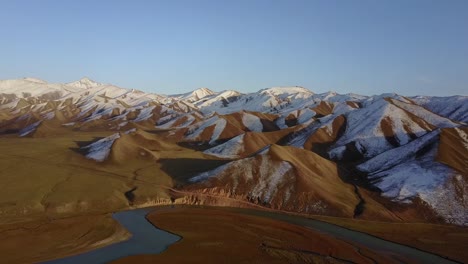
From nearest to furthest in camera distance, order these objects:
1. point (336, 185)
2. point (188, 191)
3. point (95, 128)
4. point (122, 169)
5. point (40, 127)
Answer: point (188, 191), point (336, 185), point (122, 169), point (40, 127), point (95, 128)

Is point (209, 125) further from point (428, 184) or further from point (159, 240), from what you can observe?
point (159, 240)

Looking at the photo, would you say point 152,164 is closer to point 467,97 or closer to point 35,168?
point 35,168

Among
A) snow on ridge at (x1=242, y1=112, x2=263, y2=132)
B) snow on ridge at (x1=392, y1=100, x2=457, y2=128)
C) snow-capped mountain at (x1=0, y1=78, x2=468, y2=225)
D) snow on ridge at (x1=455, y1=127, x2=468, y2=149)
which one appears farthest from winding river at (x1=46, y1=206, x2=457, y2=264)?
snow on ridge at (x1=242, y1=112, x2=263, y2=132)

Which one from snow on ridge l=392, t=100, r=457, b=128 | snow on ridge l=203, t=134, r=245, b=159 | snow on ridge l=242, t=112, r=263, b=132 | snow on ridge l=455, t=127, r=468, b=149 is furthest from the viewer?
snow on ridge l=242, t=112, r=263, b=132

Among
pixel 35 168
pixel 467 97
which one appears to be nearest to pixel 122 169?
pixel 35 168

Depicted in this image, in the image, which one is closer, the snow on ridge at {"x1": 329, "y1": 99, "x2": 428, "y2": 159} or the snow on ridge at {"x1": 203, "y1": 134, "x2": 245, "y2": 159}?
the snow on ridge at {"x1": 203, "y1": 134, "x2": 245, "y2": 159}

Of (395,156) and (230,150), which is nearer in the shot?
(395,156)

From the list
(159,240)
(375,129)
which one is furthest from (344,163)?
(159,240)

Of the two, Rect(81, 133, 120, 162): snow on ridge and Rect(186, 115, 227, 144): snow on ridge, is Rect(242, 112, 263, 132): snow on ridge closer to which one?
Rect(186, 115, 227, 144): snow on ridge
